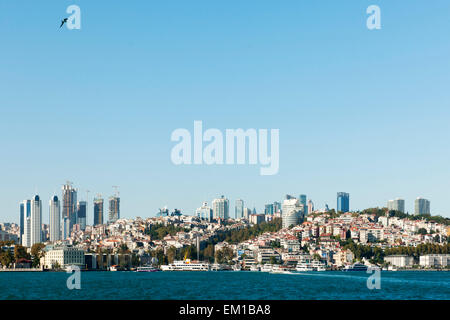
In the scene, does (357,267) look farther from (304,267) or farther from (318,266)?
(304,267)

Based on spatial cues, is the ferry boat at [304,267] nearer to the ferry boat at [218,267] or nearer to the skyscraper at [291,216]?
the ferry boat at [218,267]

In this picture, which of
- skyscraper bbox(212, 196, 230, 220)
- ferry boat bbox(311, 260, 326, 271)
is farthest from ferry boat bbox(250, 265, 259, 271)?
skyscraper bbox(212, 196, 230, 220)

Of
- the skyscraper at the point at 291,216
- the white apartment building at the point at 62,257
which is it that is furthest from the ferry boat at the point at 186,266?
the skyscraper at the point at 291,216

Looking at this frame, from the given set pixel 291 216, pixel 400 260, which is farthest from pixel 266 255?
pixel 291 216

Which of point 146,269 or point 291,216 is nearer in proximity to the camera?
point 146,269
